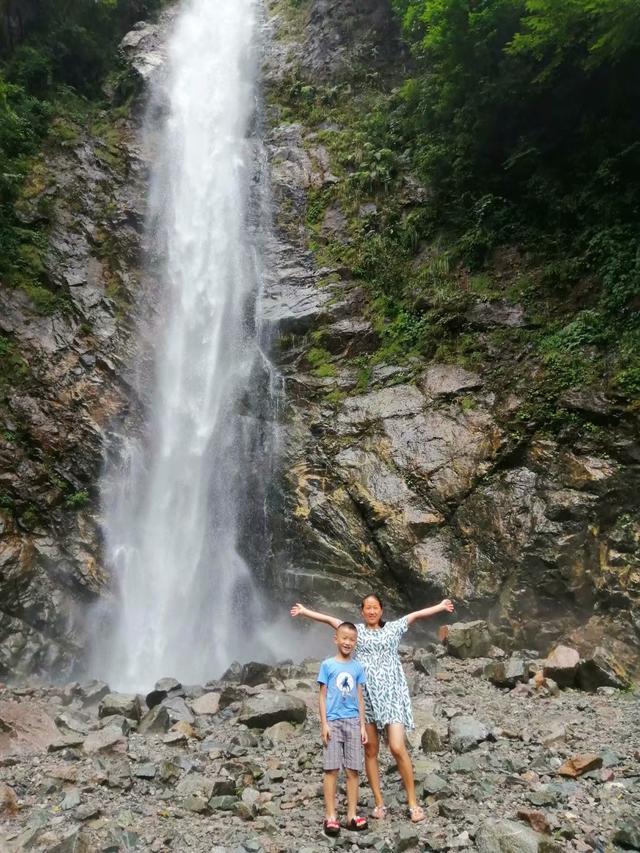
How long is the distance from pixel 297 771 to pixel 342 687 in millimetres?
1884

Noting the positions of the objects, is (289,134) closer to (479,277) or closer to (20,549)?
(479,277)

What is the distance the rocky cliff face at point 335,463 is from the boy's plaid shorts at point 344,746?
5385 millimetres

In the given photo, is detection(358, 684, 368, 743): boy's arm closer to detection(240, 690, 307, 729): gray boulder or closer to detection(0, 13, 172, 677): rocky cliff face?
detection(240, 690, 307, 729): gray boulder

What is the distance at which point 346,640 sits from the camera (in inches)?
166

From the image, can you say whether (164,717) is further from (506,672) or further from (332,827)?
(506,672)

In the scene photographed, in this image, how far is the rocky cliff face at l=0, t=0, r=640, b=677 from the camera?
9.05 m

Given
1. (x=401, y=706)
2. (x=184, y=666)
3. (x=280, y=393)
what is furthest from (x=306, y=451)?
(x=401, y=706)

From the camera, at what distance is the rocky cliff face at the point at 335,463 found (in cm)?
905

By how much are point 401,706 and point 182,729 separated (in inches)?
140

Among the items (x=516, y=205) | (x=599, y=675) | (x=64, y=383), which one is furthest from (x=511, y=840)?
(x=64, y=383)

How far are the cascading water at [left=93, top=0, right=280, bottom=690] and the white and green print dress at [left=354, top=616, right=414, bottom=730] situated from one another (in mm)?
6977

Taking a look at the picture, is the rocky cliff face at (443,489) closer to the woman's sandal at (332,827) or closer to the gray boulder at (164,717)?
the gray boulder at (164,717)

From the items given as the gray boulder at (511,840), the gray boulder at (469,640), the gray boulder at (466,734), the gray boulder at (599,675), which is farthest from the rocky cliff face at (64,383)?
the gray boulder at (511,840)

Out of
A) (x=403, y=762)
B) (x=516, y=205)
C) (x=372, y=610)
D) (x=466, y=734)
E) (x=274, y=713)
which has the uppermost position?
(x=516, y=205)
